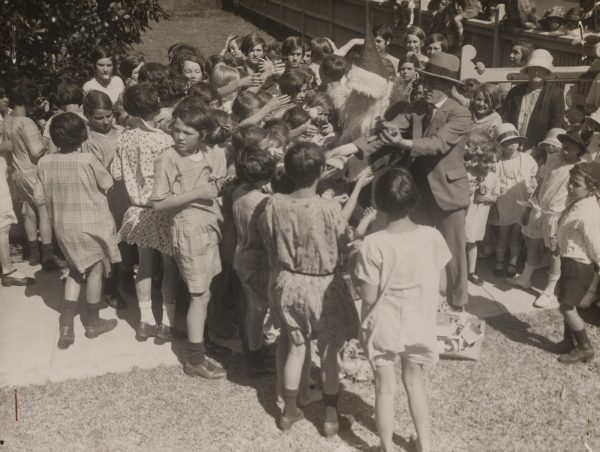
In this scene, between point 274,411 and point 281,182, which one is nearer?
point 281,182

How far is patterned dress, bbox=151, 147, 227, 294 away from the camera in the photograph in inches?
188

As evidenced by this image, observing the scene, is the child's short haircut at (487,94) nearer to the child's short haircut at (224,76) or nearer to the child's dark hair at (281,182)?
the child's short haircut at (224,76)

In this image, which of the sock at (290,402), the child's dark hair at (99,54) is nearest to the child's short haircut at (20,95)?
the child's dark hair at (99,54)

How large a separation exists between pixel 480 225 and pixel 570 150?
3.49 ft

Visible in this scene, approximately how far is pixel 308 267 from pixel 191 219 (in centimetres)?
116

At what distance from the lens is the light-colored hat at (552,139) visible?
21.3ft

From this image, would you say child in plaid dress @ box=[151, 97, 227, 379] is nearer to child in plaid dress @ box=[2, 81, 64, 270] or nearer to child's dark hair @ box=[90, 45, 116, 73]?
child in plaid dress @ box=[2, 81, 64, 270]

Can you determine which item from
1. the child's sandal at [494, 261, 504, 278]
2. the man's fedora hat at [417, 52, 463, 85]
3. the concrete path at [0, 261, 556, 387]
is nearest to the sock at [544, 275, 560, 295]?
the concrete path at [0, 261, 556, 387]

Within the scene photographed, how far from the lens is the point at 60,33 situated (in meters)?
7.52

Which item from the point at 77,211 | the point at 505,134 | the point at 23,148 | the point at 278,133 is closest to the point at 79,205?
the point at 77,211

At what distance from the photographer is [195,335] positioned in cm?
496

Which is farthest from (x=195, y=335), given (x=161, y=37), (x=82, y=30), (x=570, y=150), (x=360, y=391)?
(x=161, y=37)

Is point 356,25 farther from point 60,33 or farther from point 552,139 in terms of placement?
point 552,139

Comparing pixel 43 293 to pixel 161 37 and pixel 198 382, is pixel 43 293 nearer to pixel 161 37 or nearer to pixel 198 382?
pixel 198 382
